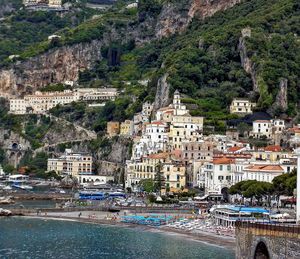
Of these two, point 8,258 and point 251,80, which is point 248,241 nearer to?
point 8,258

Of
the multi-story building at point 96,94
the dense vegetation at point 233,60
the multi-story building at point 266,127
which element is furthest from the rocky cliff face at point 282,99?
the multi-story building at point 96,94

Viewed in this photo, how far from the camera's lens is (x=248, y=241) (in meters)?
50.5

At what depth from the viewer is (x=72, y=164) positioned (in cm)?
13975

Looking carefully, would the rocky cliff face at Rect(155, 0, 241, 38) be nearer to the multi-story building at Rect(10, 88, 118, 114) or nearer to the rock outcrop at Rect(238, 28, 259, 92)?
the multi-story building at Rect(10, 88, 118, 114)

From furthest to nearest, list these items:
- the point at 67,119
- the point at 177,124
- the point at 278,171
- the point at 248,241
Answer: the point at 67,119 → the point at 177,124 → the point at 278,171 → the point at 248,241

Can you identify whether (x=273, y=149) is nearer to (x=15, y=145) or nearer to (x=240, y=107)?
(x=240, y=107)

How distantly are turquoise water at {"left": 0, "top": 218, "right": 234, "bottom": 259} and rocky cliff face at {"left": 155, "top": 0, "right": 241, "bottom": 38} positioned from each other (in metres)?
82.1

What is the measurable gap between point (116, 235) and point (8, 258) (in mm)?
14789

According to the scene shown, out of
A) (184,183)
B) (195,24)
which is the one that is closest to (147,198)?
(184,183)

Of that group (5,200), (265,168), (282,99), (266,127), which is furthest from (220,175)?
(282,99)

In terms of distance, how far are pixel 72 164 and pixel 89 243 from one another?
6282 cm

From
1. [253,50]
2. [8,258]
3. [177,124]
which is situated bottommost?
[8,258]

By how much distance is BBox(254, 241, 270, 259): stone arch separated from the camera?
4860cm

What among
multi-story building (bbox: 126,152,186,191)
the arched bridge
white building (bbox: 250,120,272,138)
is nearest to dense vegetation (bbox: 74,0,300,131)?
white building (bbox: 250,120,272,138)
